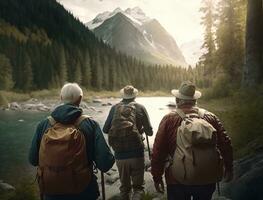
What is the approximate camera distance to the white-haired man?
4281 millimetres

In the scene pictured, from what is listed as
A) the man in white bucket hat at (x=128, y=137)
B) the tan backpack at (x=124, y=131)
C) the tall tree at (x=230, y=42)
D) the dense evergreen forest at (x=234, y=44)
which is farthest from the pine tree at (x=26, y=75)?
the tan backpack at (x=124, y=131)

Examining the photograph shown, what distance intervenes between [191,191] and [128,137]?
105 inches

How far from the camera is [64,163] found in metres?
4.27

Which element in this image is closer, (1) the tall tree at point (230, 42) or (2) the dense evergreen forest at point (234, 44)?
(2) the dense evergreen forest at point (234, 44)

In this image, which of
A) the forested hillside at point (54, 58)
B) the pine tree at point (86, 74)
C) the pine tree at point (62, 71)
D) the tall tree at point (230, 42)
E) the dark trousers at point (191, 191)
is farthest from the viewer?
the pine tree at point (86, 74)

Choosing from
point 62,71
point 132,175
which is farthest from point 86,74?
point 132,175

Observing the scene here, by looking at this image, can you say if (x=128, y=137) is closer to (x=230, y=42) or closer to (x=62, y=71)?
(x=230, y=42)

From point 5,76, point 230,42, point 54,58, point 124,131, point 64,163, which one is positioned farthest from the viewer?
point 54,58

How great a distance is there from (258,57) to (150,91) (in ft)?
385

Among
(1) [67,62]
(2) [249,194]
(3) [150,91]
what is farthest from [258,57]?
(3) [150,91]

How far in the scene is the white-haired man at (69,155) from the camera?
169 inches

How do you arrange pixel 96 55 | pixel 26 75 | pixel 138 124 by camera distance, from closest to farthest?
pixel 138 124
pixel 26 75
pixel 96 55

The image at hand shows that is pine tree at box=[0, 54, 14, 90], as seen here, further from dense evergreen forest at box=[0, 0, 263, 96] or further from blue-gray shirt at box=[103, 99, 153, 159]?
blue-gray shirt at box=[103, 99, 153, 159]

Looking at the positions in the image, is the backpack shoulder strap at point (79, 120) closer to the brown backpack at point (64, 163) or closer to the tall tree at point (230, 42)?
the brown backpack at point (64, 163)
